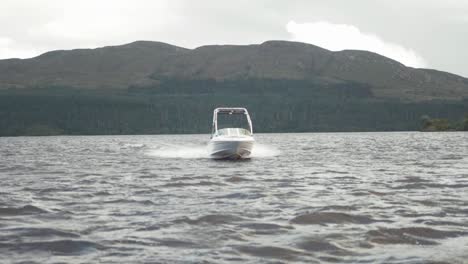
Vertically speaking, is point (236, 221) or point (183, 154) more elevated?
point (236, 221)

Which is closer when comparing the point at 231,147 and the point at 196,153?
the point at 231,147

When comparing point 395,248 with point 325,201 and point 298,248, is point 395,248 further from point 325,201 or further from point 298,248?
point 325,201

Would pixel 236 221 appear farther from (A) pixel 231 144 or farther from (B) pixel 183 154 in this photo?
(B) pixel 183 154

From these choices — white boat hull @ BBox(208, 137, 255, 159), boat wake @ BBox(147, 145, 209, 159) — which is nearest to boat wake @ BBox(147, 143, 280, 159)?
boat wake @ BBox(147, 145, 209, 159)

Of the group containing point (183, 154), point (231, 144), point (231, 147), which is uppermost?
point (231, 144)

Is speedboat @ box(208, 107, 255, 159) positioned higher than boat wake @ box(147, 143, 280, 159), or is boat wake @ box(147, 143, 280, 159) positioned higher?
speedboat @ box(208, 107, 255, 159)

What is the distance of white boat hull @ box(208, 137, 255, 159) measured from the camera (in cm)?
4275

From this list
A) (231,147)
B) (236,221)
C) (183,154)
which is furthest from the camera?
(183,154)

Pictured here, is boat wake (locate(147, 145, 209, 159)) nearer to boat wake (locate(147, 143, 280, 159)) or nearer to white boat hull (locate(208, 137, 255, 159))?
boat wake (locate(147, 143, 280, 159))

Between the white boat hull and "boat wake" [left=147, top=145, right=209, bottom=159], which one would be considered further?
"boat wake" [left=147, top=145, right=209, bottom=159]

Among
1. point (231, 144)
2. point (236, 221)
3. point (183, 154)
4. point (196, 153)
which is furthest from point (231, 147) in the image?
point (236, 221)

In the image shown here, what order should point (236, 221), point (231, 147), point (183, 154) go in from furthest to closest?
point (183, 154)
point (231, 147)
point (236, 221)

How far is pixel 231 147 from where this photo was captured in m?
42.7

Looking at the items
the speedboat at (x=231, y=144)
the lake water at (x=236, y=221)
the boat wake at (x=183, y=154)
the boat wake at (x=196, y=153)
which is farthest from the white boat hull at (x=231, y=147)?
the lake water at (x=236, y=221)
